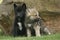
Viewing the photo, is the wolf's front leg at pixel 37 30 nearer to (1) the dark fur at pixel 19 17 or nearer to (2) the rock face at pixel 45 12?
(1) the dark fur at pixel 19 17

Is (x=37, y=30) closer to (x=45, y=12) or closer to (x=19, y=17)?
(x=19, y=17)

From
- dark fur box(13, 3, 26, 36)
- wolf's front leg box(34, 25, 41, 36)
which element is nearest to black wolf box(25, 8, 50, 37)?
wolf's front leg box(34, 25, 41, 36)

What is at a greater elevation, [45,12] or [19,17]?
[19,17]

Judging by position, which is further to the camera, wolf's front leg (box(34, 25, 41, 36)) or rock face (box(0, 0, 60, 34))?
rock face (box(0, 0, 60, 34))

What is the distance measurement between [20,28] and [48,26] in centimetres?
170

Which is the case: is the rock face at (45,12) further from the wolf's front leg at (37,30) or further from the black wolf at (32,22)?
the wolf's front leg at (37,30)

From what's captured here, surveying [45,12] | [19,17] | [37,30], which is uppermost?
[19,17]

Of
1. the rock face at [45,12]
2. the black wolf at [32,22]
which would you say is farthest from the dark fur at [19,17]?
the rock face at [45,12]

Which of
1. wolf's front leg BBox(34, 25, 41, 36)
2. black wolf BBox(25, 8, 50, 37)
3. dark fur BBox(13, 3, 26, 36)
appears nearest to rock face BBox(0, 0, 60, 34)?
dark fur BBox(13, 3, 26, 36)

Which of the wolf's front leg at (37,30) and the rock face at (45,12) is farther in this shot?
the rock face at (45,12)

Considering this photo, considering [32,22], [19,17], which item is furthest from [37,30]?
[19,17]

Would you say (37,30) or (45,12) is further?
(45,12)

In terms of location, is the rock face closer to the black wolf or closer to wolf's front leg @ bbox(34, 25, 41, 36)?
the black wolf

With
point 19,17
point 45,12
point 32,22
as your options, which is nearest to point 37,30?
point 32,22
